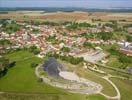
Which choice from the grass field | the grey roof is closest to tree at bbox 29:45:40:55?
the grey roof

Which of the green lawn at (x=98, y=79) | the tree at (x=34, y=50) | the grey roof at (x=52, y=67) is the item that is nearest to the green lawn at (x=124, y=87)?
the green lawn at (x=98, y=79)

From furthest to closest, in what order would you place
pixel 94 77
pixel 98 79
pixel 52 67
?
pixel 52 67 → pixel 94 77 → pixel 98 79

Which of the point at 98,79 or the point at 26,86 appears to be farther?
the point at 98,79

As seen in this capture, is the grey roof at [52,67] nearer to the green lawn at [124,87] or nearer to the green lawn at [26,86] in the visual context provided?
the green lawn at [26,86]

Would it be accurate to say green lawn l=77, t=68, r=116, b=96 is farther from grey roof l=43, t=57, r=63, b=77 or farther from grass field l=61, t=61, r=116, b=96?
grey roof l=43, t=57, r=63, b=77

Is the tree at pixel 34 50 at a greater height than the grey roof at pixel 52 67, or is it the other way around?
the grey roof at pixel 52 67

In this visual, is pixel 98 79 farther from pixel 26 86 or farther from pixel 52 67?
pixel 26 86

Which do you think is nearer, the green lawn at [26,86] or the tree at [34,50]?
the green lawn at [26,86]

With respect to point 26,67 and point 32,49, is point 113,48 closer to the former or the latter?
point 32,49

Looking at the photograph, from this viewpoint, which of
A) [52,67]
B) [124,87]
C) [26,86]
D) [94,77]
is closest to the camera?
[26,86]

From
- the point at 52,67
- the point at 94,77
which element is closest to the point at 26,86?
the point at 52,67
